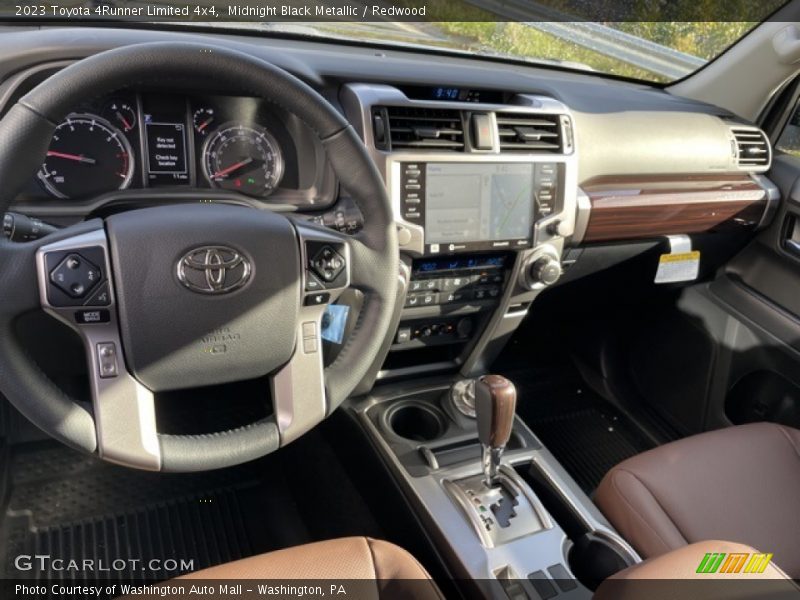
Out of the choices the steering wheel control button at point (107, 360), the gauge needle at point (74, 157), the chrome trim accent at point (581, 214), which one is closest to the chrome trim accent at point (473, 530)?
the chrome trim accent at point (581, 214)

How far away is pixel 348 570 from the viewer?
3.95ft

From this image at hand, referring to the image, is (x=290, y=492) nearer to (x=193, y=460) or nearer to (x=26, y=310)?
(x=193, y=460)

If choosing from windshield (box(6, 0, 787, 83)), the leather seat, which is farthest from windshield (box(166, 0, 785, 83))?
the leather seat

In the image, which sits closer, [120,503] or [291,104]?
[291,104]

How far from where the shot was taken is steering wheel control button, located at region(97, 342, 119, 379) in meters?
1.09

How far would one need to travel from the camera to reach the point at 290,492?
2.05 m

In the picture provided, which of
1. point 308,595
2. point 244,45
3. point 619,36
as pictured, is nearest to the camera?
point 308,595

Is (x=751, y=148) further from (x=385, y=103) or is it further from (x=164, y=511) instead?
(x=164, y=511)

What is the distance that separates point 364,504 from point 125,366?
97 cm

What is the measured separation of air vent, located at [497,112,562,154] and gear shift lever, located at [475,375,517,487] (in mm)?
579

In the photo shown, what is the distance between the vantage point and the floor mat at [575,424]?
7.70 ft

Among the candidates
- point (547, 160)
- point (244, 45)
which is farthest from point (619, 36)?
point (244, 45)

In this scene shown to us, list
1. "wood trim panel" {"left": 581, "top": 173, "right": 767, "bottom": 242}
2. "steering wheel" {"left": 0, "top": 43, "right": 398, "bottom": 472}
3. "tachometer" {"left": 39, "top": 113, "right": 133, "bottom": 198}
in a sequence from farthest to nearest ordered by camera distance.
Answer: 1. "wood trim panel" {"left": 581, "top": 173, "right": 767, "bottom": 242}
2. "tachometer" {"left": 39, "top": 113, "right": 133, "bottom": 198}
3. "steering wheel" {"left": 0, "top": 43, "right": 398, "bottom": 472}

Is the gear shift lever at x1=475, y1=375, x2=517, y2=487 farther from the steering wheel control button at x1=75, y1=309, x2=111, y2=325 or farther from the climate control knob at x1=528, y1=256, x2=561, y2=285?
the steering wheel control button at x1=75, y1=309, x2=111, y2=325
